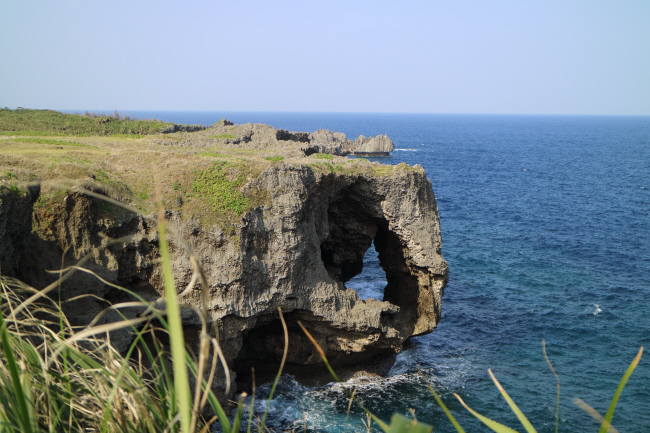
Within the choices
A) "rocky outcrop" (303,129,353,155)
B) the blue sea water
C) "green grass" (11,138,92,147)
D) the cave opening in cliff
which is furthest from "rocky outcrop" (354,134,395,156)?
"green grass" (11,138,92,147)

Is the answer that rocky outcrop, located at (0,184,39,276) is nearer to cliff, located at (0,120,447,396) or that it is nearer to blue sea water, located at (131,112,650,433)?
cliff, located at (0,120,447,396)

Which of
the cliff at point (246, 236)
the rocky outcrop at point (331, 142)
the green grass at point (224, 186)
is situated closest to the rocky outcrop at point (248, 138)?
the cliff at point (246, 236)

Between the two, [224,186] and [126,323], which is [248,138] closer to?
[224,186]

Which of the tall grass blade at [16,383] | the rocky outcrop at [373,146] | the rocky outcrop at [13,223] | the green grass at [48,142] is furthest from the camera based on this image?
the rocky outcrop at [373,146]

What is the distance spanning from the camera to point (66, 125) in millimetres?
36375

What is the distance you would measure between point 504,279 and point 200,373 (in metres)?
41.2

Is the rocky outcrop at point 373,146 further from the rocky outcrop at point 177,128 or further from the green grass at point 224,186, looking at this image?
the green grass at point 224,186

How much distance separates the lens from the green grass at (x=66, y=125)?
33.8 m

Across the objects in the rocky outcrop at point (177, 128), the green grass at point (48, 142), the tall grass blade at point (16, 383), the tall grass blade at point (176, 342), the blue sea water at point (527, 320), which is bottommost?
the blue sea water at point (527, 320)

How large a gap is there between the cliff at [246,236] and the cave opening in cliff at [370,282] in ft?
27.7

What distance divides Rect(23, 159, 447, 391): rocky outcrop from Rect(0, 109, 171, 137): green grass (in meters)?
16.3

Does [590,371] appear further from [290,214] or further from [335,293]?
[290,214]

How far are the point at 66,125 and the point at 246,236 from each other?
23632 mm

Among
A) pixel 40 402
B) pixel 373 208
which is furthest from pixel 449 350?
pixel 40 402
